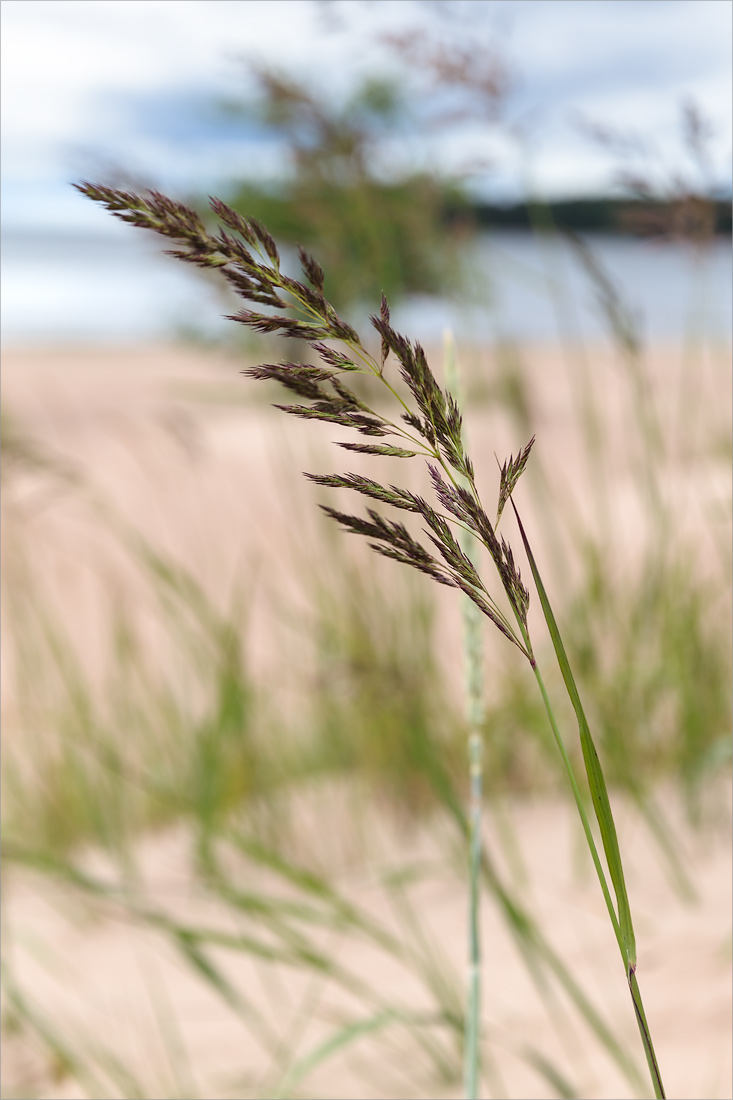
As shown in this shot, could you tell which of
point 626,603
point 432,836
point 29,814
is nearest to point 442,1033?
point 432,836

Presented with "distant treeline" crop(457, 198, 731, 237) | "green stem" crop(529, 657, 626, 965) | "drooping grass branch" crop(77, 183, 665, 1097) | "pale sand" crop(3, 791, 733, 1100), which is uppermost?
"distant treeline" crop(457, 198, 731, 237)

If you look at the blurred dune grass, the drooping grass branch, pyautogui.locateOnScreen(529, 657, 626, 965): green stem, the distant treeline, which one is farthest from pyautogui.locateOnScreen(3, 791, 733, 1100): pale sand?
the distant treeline

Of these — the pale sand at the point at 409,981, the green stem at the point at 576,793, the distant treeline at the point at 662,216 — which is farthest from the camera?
the distant treeline at the point at 662,216

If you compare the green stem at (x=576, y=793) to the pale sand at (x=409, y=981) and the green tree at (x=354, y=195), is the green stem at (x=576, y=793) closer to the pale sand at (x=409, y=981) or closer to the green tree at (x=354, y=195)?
the pale sand at (x=409, y=981)

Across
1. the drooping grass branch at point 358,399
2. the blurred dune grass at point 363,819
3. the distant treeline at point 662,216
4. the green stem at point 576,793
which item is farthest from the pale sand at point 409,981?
the distant treeline at point 662,216

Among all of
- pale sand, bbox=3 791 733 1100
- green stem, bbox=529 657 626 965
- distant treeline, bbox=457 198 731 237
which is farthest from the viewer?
distant treeline, bbox=457 198 731 237

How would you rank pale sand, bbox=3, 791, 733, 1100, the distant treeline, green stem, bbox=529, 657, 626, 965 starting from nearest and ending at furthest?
1. green stem, bbox=529, 657, 626, 965
2. pale sand, bbox=3, 791, 733, 1100
3. the distant treeline

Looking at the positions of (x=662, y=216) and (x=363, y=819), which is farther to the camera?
(x=363, y=819)

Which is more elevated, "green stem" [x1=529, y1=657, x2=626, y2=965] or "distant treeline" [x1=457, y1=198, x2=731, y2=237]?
"distant treeline" [x1=457, y1=198, x2=731, y2=237]

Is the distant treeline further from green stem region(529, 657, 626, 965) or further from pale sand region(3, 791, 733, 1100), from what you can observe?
green stem region(529, 657, 626, 965)

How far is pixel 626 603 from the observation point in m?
1.80

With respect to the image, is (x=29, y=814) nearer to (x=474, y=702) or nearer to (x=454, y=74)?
(x=454, y=74)

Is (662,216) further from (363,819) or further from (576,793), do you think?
(576,793)

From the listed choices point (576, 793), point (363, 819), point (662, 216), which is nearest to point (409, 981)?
point (363, 819)
